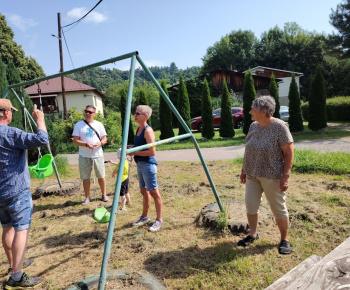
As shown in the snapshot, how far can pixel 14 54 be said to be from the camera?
30.3m

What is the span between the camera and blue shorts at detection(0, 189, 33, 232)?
242cm

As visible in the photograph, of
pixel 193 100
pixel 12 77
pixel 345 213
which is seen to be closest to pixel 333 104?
pixel 193 100

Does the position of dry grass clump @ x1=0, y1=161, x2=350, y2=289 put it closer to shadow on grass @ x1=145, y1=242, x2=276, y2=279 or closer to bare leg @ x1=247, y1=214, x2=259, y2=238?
shadow on grass @ x1=145, y1=242, x2=276, y2=279

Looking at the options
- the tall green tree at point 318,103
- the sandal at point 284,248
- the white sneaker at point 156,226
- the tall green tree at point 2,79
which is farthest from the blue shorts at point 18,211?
the tall green tree at point 318,103

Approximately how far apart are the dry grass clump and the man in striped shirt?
0.36 m

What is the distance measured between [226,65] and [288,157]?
52034 millimetres

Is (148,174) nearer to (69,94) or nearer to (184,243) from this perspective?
(184,243)

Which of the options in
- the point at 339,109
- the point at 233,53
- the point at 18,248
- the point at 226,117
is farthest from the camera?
the point at 233,53

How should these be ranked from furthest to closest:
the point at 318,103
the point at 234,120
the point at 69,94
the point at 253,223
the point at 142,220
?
the point at 69,94, the point at 234,120, the point at 318,103, the point at 142,220, the point at 253,223

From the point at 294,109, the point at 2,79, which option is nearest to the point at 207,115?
the point at 294,109

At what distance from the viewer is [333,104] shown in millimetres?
19578

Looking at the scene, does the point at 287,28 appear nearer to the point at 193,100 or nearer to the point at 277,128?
the point at 193,100

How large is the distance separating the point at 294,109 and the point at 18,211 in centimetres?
1331

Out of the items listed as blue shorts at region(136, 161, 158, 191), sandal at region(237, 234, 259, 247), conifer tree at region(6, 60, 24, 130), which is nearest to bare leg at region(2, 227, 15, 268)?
blue shorts at region(136, 161, 158, 191)
